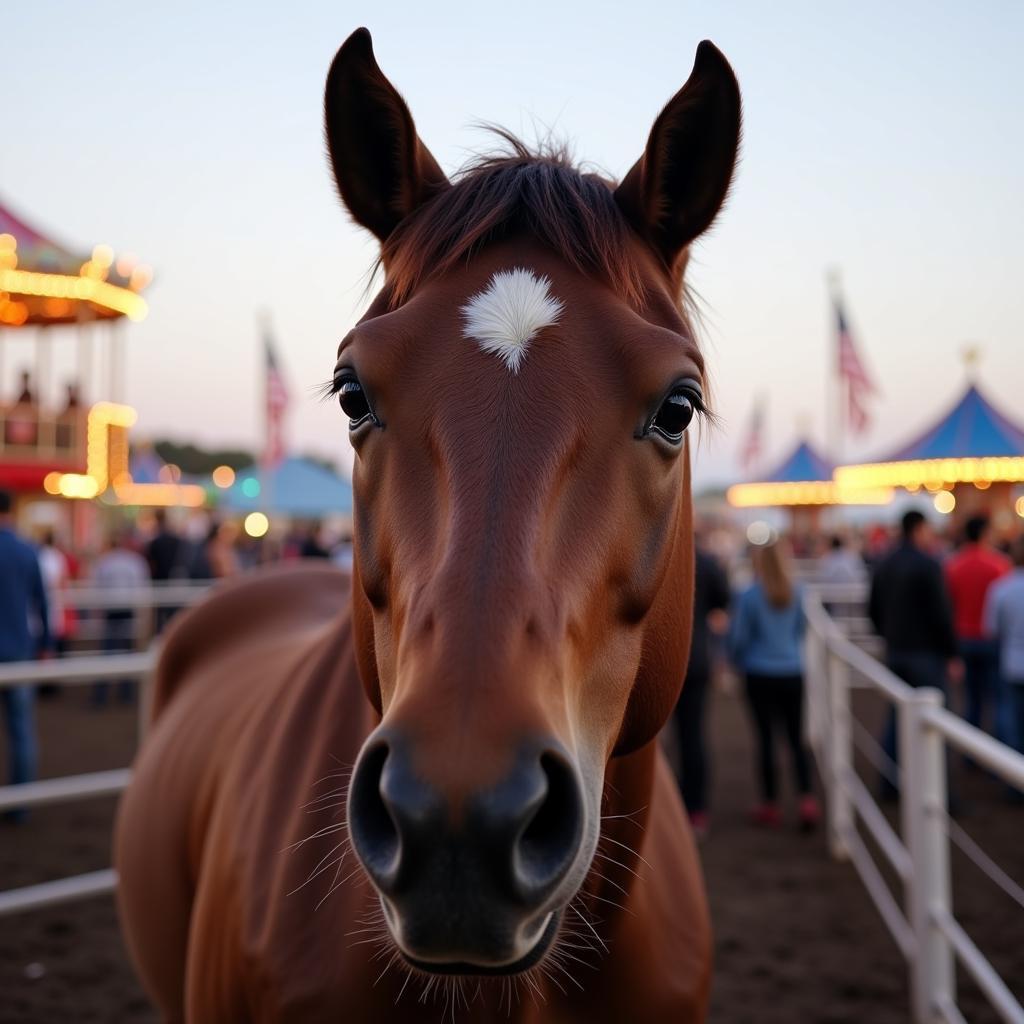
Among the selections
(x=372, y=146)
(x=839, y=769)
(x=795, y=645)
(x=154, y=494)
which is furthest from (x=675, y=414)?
A: (x=154, y=494)

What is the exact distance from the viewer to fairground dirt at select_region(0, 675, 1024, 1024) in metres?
4.36

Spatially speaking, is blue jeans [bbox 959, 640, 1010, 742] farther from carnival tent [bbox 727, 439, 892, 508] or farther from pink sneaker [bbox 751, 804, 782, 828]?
carnival tent [bbox 727, 439, 892, 508]

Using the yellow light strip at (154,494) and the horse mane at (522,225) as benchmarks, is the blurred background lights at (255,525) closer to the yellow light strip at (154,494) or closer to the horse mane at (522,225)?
the yellow light strip at (154,494)

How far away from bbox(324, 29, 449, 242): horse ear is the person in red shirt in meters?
7.98

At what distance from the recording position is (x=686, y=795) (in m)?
6.94

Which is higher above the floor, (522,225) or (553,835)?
(522,225)

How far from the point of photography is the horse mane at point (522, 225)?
1.69 meters

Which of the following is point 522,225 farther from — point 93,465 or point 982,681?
point 93,465

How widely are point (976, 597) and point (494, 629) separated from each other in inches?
335

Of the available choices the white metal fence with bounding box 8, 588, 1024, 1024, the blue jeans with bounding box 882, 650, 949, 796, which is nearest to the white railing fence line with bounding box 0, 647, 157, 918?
the white metal fence with bounding box 8, 588, 1024, 1024

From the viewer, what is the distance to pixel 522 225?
5.75 feet

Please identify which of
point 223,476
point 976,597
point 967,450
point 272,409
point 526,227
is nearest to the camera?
point 526,227

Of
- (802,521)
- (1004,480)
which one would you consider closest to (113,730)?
(1004,480)

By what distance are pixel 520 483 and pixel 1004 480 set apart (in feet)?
64.7
